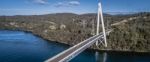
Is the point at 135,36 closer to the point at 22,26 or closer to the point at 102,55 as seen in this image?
the point at 102,55

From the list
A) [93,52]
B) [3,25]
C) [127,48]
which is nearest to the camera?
[93,52]

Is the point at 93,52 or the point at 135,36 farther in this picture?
the point at 135,36

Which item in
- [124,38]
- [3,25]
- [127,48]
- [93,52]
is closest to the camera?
[93,52]

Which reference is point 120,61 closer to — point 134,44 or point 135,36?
point 134,44

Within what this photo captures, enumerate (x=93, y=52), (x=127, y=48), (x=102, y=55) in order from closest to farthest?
(x=102, y=55) → (x=93, y=52) → (x=127, y=48)

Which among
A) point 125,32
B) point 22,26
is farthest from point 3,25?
point 125,32

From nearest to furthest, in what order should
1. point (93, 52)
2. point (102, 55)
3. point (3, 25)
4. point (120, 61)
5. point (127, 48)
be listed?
point (120, 61), point (102, 55), point (93, 52), point (127, 48), point (3, 25)

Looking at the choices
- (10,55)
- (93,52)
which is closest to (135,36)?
(93,52)

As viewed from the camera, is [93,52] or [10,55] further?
[93,52]

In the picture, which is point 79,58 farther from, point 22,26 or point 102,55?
point 22,26
